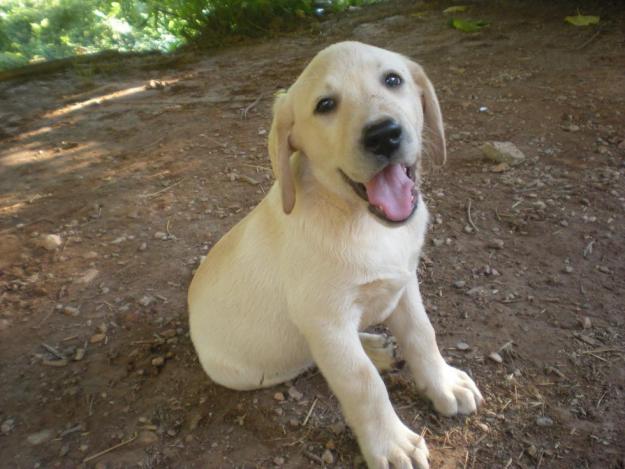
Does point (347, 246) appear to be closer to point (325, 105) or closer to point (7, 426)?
point (325, 105)

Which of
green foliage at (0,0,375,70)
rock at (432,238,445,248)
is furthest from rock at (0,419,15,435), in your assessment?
green foliage at (0,0,375,70)

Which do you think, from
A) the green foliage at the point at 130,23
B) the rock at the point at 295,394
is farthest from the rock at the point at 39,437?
the green foliage at the point at 130,23

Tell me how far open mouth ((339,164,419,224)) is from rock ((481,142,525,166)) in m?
2.61

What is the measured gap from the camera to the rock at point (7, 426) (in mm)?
2898

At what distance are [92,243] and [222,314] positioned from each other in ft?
6.85

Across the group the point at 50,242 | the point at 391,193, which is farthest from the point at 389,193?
the point at 50,242

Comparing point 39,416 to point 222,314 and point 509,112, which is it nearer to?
point 222,314

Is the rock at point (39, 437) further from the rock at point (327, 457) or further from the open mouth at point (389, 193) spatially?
the open mouth at point (389, 193)

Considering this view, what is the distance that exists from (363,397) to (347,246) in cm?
66

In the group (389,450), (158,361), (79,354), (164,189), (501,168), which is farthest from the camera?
(164,189)

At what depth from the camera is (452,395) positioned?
2.67 meters

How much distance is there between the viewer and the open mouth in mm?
2191

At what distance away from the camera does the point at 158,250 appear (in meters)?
4.17

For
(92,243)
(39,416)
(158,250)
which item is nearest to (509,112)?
(158,250)
